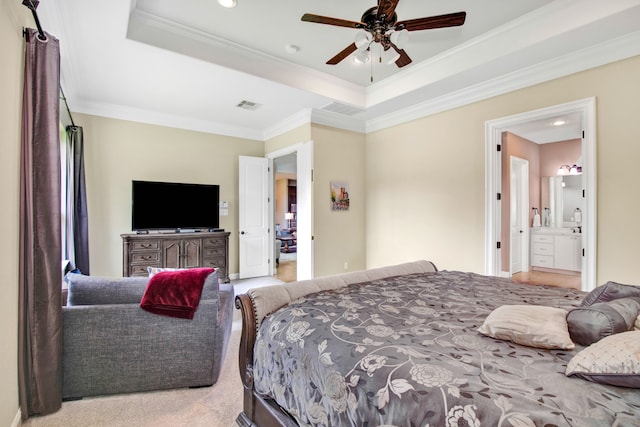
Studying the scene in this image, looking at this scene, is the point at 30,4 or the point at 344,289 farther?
the point at 344,289

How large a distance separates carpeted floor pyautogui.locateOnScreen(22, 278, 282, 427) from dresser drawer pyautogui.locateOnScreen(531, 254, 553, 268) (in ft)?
21.1

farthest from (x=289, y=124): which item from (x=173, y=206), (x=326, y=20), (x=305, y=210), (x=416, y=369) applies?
(x=416, y=369)

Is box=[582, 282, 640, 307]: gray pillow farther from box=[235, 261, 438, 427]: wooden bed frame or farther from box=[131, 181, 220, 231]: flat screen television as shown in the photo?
box=[131, 181, 220, 231]: flat screen television

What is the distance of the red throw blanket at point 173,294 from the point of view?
205 centimetres

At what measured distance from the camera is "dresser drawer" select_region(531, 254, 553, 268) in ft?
19.9

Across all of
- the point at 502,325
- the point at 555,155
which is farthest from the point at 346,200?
the point at 555,155

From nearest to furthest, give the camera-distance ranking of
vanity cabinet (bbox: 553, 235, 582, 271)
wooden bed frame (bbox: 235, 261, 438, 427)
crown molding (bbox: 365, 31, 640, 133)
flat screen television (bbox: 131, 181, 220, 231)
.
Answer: wooden bed frame (bbox: 235, 261, 438, 427) → crown molding (bbox: 365, 31, 640, 133) → flat screen television (bbox: 131, 181, 220, 231) → vanity cabinet (bbox: 553, 235, 582, 271)

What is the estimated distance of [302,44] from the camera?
3279mm

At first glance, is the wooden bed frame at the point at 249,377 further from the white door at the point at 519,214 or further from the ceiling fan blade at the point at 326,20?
the white door at the point at 519,214

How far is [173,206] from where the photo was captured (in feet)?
15.6

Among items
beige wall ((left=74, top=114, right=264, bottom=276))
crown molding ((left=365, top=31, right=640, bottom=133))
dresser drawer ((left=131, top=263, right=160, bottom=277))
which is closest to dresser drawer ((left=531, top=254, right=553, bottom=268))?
crown molding ((left=365, top=31, right=640, bottom=133))

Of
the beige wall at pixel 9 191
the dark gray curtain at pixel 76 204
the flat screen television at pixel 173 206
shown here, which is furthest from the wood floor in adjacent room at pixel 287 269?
the beige wall at pixel 9 191

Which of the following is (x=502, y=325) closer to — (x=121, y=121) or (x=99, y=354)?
(x=99, y=354)

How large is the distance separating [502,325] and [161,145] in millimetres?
5183
